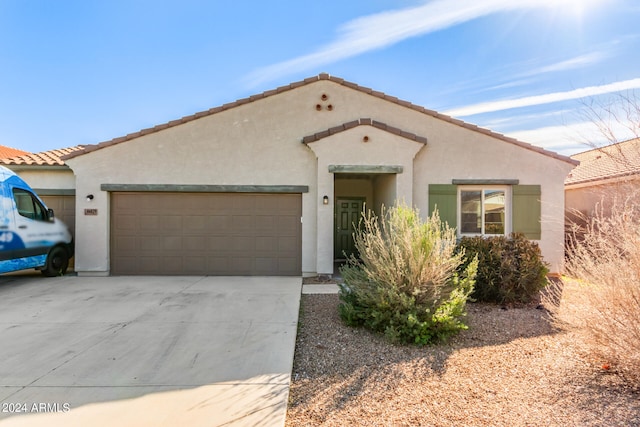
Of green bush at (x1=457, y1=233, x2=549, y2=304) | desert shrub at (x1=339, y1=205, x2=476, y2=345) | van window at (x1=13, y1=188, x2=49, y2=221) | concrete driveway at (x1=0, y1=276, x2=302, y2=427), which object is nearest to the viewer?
concrete driveway at (x1=0, y1=276, x2=302, y2=427)

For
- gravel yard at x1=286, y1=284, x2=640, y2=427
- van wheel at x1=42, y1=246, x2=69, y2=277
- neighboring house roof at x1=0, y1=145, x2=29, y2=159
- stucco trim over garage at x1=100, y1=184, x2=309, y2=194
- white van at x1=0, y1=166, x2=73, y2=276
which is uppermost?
neighboring house roof at x1=0, y1=145, x2=29, y2=159

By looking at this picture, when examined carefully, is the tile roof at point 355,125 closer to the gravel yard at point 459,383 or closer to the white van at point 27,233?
the gravel yard at point 459,383

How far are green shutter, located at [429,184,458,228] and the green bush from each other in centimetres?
259

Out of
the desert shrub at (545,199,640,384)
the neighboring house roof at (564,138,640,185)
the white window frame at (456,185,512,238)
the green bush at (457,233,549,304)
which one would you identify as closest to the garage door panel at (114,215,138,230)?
the green bush at (457,233,549,304)

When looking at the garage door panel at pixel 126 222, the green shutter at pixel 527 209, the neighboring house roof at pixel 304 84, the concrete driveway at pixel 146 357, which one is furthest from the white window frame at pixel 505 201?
the garage door panel at pixel 126 222

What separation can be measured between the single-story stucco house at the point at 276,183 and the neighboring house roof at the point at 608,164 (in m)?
2.34

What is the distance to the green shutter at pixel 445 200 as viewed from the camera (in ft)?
29.8

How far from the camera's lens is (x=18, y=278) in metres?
8.91

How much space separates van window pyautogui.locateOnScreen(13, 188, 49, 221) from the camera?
26.7 feet

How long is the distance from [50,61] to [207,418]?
14393mm

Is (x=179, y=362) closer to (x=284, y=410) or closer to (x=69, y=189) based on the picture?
(x=284, y=410)

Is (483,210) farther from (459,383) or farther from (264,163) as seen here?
(459,383)

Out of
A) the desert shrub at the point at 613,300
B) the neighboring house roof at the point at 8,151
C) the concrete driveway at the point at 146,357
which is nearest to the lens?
the concrete driveway at the point at 146,357

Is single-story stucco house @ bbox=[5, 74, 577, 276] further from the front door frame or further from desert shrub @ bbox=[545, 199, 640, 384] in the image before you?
desert shrub @ bbox=[545, 199, 640, 384]
